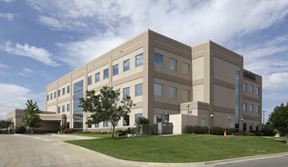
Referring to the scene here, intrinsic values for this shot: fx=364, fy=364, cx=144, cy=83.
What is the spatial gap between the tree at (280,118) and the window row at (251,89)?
82.7 ft

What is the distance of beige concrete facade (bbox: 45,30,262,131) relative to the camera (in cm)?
5078

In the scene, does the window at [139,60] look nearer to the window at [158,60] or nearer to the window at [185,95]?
the window at [158,60]

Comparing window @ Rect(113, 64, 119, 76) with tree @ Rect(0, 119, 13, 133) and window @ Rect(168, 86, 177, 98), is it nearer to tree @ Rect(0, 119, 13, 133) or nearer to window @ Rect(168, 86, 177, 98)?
window @ Rect(168, 86, 177, 98)

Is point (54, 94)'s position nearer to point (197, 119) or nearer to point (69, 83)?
point (69, 83)

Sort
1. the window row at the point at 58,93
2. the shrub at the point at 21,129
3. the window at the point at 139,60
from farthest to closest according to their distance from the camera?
the window row at the point at 58,93, the shrub at the point at 21,129, the window at the point at 139,60

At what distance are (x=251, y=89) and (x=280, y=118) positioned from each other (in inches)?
1178

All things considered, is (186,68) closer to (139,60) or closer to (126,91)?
(139,60)

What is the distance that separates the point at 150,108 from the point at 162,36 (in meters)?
10.7

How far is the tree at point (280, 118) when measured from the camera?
43531 millimetres

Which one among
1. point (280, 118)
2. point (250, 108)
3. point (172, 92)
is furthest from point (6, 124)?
point (280, 118)

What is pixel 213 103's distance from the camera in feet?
180

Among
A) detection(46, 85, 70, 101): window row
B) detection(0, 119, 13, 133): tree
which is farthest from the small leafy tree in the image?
detection(0, 119, 13, 133): tree

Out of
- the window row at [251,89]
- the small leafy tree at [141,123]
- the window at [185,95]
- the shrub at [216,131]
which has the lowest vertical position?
the shrub at [216,131]

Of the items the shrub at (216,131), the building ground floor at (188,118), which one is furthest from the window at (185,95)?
the shrub at (216,131)
